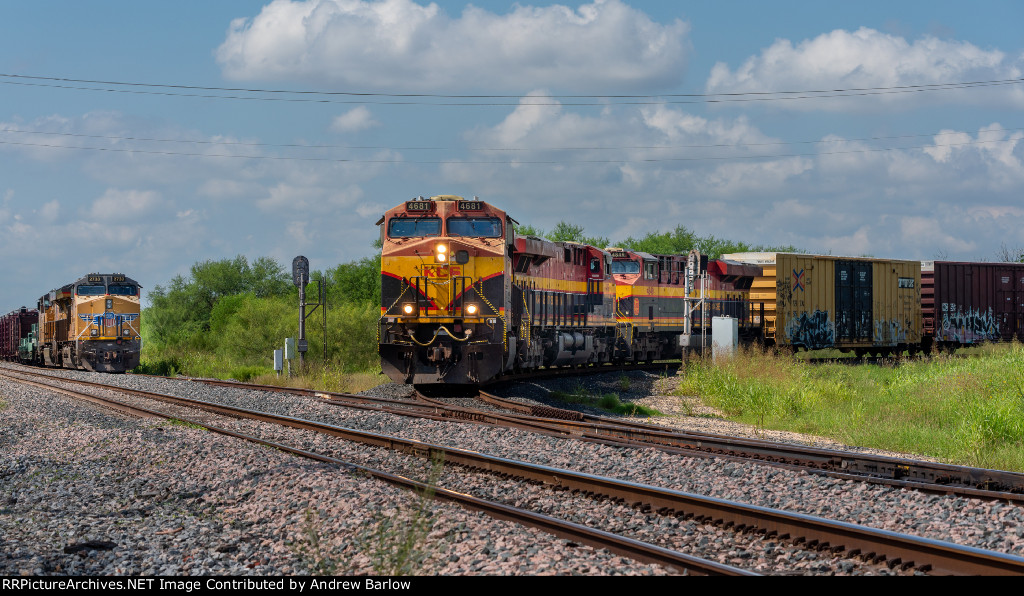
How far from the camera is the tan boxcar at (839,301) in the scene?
2922cm

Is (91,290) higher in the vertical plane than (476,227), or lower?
Result: lower

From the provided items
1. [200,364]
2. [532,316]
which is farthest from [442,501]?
[200,364]

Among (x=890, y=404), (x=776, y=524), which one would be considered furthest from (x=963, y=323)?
(x=776, y=524)

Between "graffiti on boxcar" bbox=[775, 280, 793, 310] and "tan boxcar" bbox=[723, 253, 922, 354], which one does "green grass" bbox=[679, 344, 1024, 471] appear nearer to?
"graffiti on boxcar" bbox=[775, 280, 793, 310]

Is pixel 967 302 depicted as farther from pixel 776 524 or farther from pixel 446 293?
pixel 776 524

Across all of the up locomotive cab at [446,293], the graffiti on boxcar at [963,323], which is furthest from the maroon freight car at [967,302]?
the up locomotive cab at [446,293]

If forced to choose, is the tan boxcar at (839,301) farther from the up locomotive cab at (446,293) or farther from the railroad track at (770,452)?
the railroad track at (770,452)

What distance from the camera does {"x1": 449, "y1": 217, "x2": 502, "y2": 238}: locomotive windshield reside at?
18109 mm

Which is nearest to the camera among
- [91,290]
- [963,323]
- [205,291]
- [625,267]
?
[625,267]

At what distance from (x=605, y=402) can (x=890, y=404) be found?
5287 millimetres

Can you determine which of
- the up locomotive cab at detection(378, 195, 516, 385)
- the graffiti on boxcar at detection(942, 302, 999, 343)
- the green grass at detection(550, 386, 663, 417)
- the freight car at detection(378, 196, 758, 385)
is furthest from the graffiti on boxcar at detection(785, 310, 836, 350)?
the up locomotive cab at detection(378, 195, 516, 385)

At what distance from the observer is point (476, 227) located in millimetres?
18156

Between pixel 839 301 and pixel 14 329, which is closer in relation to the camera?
pixel 839 301
